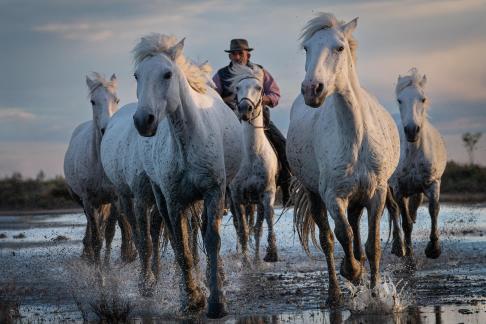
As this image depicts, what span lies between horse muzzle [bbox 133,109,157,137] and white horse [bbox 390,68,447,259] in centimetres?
609

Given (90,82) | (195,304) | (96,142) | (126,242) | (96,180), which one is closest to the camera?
(195,304)

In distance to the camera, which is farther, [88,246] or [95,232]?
[88,246]

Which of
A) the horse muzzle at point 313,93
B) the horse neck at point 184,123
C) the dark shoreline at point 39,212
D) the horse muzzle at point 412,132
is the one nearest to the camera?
the horse muzzle at point 313,93

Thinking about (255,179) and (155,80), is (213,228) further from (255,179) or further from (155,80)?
(255,179)

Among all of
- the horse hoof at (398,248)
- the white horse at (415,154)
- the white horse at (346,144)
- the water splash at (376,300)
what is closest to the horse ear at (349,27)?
the white horse at (346,144)

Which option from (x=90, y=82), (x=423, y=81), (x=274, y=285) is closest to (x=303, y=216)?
(x=274, y=285)

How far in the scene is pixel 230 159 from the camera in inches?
393

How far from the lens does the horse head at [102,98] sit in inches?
560

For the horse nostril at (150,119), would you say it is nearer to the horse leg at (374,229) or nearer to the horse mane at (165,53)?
the horse mane at (165,53)

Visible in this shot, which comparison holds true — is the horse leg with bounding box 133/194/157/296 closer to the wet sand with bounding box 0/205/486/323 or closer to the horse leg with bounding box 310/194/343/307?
the wet sand with bounding box 0/205/486/323

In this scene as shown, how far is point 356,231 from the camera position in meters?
10.1

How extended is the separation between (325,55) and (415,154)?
19.2 ft

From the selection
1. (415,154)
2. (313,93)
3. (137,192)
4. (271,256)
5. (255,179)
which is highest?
(313,93)

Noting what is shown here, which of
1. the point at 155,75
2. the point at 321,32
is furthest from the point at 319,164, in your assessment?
the point at 155,75
